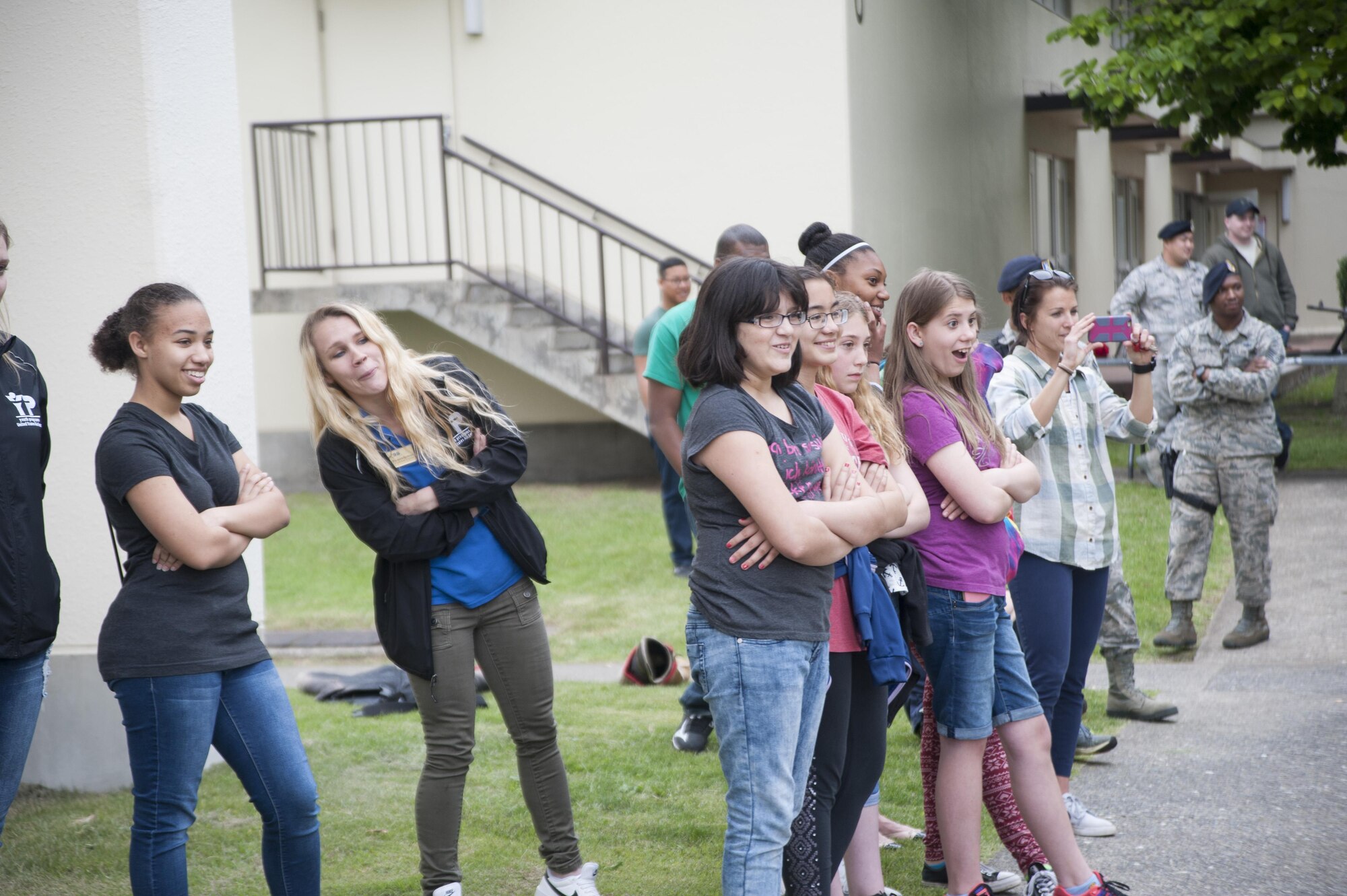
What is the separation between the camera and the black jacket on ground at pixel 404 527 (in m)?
3.75

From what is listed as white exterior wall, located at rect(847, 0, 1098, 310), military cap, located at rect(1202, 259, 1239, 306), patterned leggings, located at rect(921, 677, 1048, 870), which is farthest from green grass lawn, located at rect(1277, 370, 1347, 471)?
patterned leggings, located at rect(921, 677, 1048, 870)

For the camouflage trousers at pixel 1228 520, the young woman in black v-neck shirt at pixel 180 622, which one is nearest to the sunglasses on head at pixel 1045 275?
the young woman in black v-neck shirt at pixel 180 622

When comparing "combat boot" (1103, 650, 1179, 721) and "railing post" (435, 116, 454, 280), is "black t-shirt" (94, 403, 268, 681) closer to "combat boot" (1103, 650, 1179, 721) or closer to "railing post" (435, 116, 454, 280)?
"combat boot" (1103, 650, 1179, 721)

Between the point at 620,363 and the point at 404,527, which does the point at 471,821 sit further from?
the point at 620,363

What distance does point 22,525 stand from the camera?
3.50 m

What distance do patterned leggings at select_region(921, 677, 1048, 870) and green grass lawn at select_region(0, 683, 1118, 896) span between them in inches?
7.0

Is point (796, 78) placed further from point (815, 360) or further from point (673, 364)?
point (815, 360)

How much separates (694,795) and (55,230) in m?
3.26

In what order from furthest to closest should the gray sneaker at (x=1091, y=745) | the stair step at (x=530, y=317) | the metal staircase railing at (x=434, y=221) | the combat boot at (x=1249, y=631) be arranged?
1. the metal staircase railing at (x=434, y=221)
2. the stair step at (x=530, y=317)
3. the combat boot at (x=1249, y=631)
4. the gray sneaker at (x=1091, y=745)

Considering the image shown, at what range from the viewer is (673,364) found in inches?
A: 209

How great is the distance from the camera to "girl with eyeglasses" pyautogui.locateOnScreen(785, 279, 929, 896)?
344 cm

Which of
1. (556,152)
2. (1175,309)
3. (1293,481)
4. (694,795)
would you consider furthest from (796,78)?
(694,795)

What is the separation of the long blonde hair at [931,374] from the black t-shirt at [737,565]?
74 centimetres

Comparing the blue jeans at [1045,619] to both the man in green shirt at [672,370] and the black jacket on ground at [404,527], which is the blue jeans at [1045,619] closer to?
the man in green shirt at [672,370]
